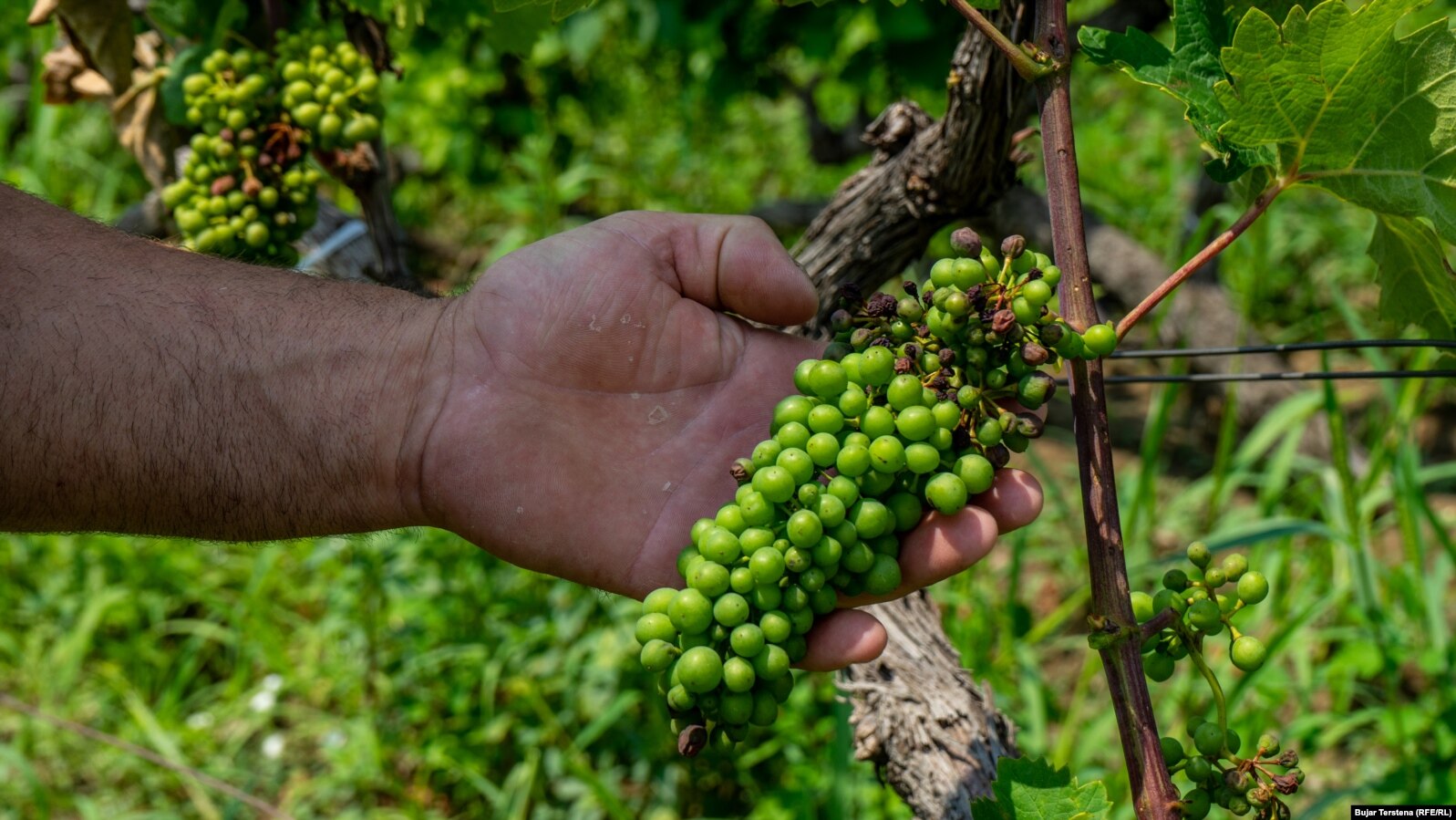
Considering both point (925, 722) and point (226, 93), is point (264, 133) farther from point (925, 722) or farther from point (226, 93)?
point (925, 722)

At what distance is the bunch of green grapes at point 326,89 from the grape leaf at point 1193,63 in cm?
153

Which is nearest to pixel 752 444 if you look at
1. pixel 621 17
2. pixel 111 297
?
pixel 111 297

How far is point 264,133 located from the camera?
235 cm

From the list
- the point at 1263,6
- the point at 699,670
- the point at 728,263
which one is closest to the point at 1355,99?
the point at 1263,6

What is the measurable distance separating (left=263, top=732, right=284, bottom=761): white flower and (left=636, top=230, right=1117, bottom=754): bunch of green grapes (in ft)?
8.13

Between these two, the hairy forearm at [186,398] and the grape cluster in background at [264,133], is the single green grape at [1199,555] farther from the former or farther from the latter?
the grape cluster in background at [264,133]

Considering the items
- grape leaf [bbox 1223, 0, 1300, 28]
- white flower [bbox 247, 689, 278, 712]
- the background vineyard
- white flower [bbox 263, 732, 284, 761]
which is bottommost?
white flower [bbox 263, 732, 284, 761]

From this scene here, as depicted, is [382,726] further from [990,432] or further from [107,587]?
[990,432]

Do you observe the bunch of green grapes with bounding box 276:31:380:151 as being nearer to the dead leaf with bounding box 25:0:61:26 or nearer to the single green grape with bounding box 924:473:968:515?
the dead leaf with bounding box 25:0:61:26

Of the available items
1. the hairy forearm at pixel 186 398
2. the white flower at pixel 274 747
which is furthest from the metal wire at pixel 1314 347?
the white flower at pixel 274 747

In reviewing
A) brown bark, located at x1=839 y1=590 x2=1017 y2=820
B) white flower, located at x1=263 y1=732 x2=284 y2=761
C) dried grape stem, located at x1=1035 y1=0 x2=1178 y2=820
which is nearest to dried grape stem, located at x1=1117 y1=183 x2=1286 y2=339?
dried grape stem, located at x1=1035 y1=0 x2=1178 y2=820

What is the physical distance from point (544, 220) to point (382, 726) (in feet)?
5.88

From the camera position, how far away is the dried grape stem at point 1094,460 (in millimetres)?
1306

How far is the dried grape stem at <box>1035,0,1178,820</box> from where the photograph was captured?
51.4 inches
